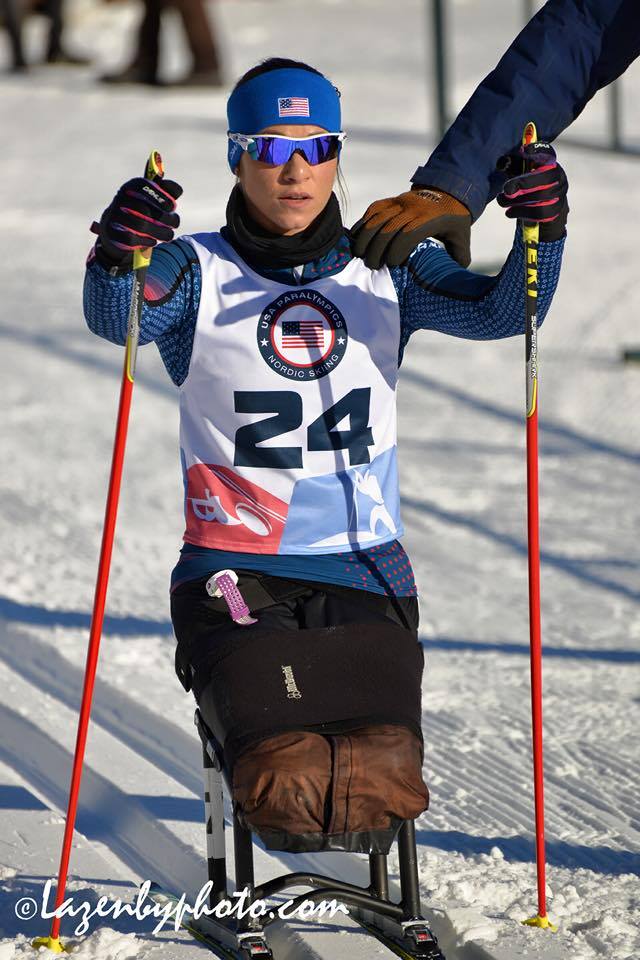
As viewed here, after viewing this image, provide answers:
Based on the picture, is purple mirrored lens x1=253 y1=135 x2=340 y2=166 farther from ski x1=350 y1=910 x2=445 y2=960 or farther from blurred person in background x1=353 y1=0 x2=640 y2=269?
ski x1=350 y1=910 x2=445 y2=960

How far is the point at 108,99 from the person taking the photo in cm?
1370

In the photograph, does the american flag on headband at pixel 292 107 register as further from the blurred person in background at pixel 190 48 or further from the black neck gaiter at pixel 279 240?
the blurred person in background at pixel 190 48

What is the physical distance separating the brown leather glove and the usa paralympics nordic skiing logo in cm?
15

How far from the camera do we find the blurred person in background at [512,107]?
324 centimetres

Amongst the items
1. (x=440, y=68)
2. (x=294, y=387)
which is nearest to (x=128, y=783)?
(x=294, y=387)

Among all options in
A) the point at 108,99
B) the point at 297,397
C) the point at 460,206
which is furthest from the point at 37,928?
the point at 108,99

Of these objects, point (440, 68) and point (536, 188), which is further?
point (440, 68)

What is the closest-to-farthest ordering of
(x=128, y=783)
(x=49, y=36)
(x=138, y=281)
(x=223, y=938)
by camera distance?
(x=138, y=281) < (x=223, y=938) < (x=128, y=783) < (x=49, y=36)

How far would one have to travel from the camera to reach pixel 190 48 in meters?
13.6

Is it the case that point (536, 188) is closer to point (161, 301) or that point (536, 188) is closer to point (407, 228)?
point (407, 228)

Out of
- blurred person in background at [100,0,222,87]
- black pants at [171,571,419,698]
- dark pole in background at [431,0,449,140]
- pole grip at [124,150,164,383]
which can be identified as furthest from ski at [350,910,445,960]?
blurred person in background at [100,0,222,87]

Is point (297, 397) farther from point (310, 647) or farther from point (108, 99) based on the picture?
point (108, 99)

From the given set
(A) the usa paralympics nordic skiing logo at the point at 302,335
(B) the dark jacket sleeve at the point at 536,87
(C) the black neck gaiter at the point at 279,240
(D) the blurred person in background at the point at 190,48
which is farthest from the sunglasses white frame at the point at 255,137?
(D) the blurred person in background at the point at 190,48

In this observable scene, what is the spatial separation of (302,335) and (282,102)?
471mm
